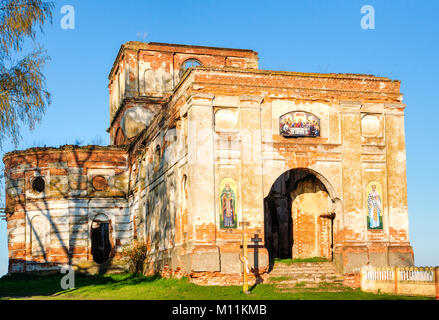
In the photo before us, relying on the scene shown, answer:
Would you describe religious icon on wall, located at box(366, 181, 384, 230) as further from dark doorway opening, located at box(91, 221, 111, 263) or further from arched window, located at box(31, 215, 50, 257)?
arched window, located at box(31, 215, 50, 257)

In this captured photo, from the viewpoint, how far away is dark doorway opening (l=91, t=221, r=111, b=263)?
Result: 117 feet

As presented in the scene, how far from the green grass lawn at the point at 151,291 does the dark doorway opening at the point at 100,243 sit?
4938mm

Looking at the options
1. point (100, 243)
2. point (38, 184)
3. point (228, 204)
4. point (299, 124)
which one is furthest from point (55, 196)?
point (299, 124)

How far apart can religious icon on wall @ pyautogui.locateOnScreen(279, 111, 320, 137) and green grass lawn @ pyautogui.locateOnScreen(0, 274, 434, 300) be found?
5927 mm

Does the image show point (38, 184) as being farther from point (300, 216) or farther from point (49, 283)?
point (300, 216)

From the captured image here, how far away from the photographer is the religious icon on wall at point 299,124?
23.4 meters

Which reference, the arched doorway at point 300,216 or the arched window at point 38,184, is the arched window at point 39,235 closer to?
the arched window at point 38,184

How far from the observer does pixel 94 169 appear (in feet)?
114

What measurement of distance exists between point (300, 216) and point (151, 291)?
7.69 m

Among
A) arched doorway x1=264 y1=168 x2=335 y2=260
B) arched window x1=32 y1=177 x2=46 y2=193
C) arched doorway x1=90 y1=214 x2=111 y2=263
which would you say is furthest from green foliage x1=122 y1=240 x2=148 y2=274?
arched window x1=32 y1=177 x2=46 y2=193

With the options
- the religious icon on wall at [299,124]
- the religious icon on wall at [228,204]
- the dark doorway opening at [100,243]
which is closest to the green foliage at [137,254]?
the dark doorway opening at [100,243]

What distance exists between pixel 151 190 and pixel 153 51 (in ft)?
35.6
